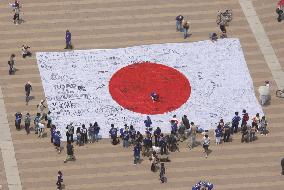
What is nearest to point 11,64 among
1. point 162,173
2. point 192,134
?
point 192,134

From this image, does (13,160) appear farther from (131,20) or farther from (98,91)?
(131,20)

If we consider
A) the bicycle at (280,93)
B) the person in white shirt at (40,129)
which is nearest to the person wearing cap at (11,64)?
the person in white shirt at (40,129)

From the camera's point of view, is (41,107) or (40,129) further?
(41,107)

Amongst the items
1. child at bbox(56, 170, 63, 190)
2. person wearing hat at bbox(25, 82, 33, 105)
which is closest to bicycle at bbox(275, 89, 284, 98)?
person wearing hat at bbox(25, 82, 33, 105)

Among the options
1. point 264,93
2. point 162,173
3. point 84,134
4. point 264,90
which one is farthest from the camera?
point 264,93

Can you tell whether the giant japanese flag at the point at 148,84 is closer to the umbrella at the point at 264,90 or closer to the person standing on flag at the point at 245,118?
the umbrella at the point at 264,90

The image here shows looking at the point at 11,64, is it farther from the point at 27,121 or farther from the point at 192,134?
the point at 192,134
